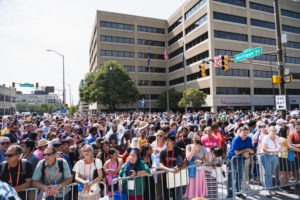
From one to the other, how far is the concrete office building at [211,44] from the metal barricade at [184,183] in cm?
2995

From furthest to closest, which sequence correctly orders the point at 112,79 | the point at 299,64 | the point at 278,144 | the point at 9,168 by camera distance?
the point at 299,64
the point at 112,79
the point at 278,144
the point at 9,168

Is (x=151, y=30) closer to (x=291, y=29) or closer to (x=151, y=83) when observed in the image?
(x=151, y=83)

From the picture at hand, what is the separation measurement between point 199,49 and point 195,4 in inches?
379

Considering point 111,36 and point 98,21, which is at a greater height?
point 98,21

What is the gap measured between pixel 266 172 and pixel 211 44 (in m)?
31.6

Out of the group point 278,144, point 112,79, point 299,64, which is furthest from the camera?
point 299,64

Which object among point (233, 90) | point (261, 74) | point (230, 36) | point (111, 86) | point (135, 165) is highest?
point (230, 36)

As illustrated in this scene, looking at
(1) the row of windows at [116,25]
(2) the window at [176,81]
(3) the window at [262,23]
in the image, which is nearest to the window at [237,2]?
(3) the window at [262,23]

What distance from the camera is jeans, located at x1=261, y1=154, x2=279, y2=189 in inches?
196

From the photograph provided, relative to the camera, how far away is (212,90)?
33000 millimetres

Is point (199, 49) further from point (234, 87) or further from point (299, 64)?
point (299, 64)

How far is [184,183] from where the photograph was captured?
14.3 feet

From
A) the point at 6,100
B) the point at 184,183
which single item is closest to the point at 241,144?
the point at 184,183

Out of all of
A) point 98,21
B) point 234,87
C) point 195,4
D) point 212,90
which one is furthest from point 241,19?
point 98,21
